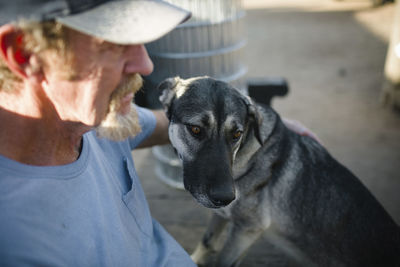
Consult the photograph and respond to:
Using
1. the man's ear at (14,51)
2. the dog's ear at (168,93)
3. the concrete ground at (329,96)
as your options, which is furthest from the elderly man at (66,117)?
the concrete ground at (329,96)

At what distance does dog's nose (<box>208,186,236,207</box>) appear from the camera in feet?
6.27

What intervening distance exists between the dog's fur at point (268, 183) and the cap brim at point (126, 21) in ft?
2.94

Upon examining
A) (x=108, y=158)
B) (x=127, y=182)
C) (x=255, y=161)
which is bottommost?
(x=255, y=161)

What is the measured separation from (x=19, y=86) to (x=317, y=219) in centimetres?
202

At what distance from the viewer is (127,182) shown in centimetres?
190

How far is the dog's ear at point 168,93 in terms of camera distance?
2312 millimetres

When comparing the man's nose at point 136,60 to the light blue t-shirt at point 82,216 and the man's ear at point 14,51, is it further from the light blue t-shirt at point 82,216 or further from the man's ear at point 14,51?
the light blue t-shirt at point 82,216

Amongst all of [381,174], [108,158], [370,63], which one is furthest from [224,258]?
[370,63]

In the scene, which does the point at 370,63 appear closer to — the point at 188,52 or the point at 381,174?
the point at 381,174

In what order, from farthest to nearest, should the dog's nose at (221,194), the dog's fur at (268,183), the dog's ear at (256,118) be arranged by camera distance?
the dog's ear at (256,118) → the dog's fur at (268,183) → the dog's nose at (221,194)

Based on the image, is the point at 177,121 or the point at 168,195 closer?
the point at 177,121

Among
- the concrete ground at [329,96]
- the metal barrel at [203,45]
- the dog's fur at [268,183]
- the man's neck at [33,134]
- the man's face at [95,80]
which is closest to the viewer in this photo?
the man's face at [95,80]

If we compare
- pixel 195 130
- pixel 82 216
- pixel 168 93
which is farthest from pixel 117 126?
pixel 168 93

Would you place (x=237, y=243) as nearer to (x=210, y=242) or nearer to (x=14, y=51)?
(x=210, y=242)
